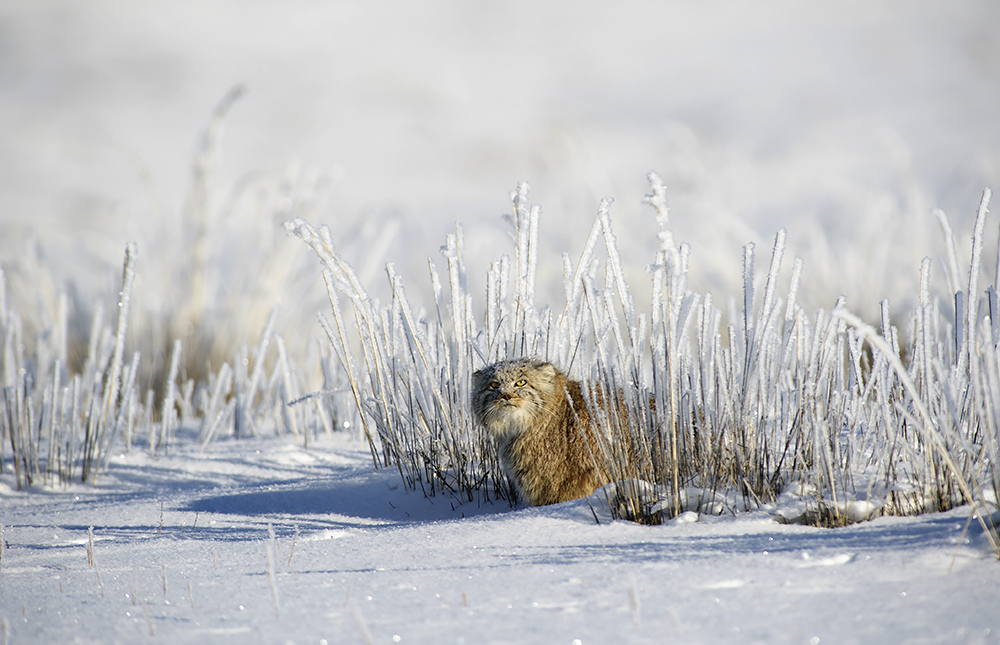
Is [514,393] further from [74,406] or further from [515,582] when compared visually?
[74,406]

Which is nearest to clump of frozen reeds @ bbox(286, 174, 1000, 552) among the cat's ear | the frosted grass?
the frosted grass

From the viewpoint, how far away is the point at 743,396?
258cm

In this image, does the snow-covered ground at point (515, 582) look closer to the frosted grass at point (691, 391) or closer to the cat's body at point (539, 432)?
the frosted grass at point (691, 391)

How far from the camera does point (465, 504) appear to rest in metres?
3.29

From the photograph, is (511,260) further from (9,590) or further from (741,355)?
(9,590)

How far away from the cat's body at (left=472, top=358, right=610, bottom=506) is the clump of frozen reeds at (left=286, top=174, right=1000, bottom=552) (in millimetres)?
228

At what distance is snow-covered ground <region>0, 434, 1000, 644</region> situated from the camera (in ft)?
4.95

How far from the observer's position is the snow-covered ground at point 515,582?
1508mm

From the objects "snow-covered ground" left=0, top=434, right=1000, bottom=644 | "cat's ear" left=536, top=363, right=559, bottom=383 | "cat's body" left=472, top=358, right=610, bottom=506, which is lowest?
"snow-covered ground" left=0, top=434, right=1000, bottom=644

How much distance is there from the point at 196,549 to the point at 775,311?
2.19m

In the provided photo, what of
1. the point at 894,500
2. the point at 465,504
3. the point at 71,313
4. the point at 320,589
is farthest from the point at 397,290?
the point at 71,313

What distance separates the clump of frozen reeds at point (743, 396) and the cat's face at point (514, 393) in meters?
0.20

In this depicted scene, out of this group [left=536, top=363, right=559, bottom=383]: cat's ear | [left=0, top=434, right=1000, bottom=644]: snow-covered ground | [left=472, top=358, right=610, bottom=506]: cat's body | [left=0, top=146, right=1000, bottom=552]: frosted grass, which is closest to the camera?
[left=0, top=434, right=1000, bottom=644]: snow-covered ground

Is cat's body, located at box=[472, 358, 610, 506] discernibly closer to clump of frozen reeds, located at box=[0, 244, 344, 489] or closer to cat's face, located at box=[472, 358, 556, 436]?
cat's face, located at box=[472, 358, 556, 436]
